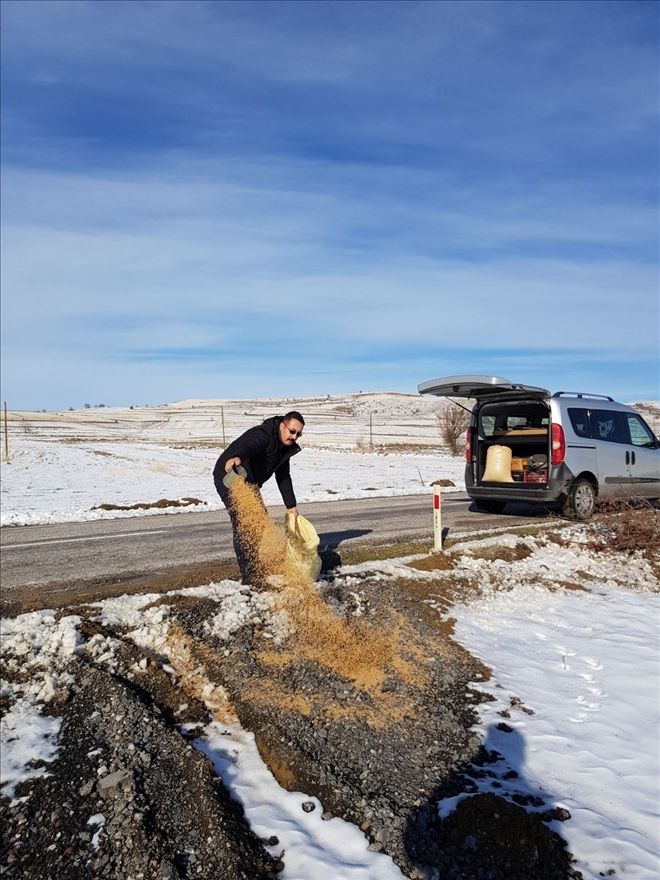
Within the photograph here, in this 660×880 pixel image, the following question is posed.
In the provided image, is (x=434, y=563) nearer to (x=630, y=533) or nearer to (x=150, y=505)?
(x=630, y=533)

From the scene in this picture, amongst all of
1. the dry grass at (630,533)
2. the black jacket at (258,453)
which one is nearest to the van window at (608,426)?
the dry grass at (630,533)

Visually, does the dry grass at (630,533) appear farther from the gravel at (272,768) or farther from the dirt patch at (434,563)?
the gravel at (272,768)

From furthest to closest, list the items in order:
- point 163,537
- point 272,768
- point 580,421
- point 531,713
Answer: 1. point 580,421
2. point 163,537
3. point 531,713
4. point 272,768

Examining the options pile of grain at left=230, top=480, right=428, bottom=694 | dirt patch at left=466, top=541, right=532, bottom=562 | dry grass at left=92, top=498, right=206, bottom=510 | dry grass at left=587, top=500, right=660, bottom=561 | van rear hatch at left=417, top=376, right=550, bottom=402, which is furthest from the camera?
dry grass at left=92, top=498, right=206, bottom=510

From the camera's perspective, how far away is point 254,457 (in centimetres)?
620

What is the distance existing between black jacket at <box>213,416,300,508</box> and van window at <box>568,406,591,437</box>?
19.4ft

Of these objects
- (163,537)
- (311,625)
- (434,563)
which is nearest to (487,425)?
(434,563)

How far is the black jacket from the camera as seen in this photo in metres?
6.09

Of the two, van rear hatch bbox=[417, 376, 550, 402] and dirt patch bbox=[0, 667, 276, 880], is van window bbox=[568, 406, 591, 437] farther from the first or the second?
dirt patch bbox=[0, 667, 276, 880]

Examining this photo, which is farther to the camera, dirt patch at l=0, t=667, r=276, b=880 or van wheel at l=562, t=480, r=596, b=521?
van wheel at l=562, t=480, r=596, b=521

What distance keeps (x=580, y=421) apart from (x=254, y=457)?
6725mm

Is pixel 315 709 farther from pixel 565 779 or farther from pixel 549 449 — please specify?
pixel 549 449

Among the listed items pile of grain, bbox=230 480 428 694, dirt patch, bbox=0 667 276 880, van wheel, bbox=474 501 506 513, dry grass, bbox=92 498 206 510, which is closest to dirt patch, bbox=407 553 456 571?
pile of grain, bbox=230 480 428 694

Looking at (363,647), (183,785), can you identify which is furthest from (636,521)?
(183,785)
